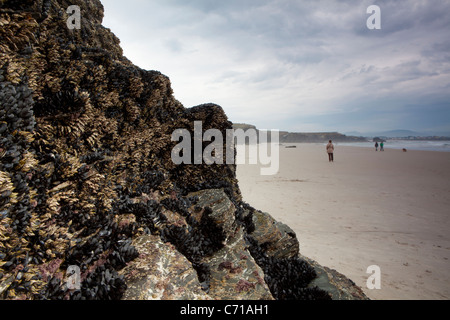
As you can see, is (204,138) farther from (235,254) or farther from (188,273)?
(188,273)

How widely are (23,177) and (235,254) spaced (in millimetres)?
2903

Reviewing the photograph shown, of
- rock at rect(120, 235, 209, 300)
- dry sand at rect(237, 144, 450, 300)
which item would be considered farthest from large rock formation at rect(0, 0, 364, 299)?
dry sand at rect(237, 144, 450, 300)

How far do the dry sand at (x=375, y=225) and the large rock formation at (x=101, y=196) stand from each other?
2.17 m

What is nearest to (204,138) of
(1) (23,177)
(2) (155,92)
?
(2) (155,92)

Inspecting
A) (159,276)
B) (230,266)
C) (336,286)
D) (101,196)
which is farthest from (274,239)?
(101,196)

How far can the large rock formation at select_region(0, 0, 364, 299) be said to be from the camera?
2.23m

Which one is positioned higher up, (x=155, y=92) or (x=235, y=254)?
(x=155, y=92)

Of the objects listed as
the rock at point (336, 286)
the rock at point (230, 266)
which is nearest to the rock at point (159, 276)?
the rock at point (230, 266)

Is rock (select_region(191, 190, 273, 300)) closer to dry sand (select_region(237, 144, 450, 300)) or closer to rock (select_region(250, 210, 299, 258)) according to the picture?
rock (select_region(250, 210, 299, 258))

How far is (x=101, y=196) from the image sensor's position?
307 cm

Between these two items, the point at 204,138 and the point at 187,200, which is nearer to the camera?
the point at 187,200

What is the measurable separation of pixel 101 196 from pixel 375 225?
10122 mm

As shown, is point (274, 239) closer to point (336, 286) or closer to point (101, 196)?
point (336, 286)

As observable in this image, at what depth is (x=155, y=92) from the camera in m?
4.56
